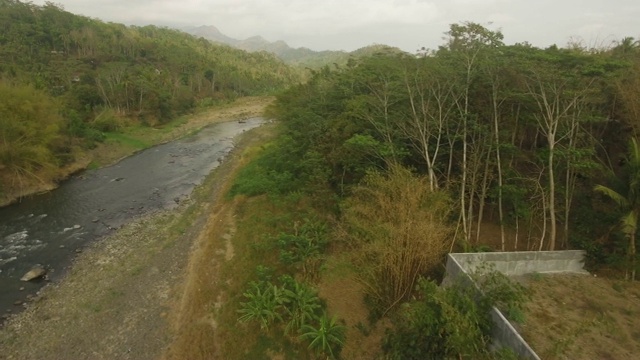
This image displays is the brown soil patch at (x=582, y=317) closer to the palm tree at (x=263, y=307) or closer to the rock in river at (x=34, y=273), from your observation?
the palm tree at (x=263, y=307)

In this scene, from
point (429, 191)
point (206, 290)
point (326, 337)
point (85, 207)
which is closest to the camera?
point (326, 337)

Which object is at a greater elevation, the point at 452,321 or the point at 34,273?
the point at 452,321

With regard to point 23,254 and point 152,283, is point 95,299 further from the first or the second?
point 23,254

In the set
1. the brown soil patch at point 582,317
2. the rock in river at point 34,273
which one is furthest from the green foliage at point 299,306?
the rock in river at point 34,273

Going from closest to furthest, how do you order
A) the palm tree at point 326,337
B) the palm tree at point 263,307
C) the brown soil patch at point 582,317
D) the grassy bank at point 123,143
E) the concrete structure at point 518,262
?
1. the brown soil patch at point 582,317
2. the concrete structure at point 518,262
3. the palm tree at point 326,337
4. the palm tree at point 263,307
5. the grassy bank at point 123,143

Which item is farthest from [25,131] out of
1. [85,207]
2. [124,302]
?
[124,302]

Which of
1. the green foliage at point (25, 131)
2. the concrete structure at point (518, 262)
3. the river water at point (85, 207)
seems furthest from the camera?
the green foliage at point (25, 131)

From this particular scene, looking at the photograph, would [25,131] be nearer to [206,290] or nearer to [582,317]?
[206,290]
